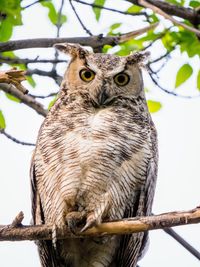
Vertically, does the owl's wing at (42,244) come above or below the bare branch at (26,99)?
below

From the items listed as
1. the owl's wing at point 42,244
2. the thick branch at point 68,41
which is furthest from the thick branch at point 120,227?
the thick branch at point 68,41

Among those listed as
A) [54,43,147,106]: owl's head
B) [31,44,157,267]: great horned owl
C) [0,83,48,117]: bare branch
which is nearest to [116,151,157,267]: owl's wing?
[31,44,157,267]: great horned owl

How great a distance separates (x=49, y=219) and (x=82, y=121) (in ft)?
2.09

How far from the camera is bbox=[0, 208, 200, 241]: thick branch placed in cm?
329

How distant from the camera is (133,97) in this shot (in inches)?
181

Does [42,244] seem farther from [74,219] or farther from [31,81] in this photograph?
[31,81]

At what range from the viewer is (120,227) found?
348 cm

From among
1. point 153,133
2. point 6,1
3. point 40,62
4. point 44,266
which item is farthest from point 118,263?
point 6,1

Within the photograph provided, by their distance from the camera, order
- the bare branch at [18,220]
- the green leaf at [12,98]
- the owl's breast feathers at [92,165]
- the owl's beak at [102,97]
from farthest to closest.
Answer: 1. the green leaf at [12,98]
2. the owl's beak at [102,97]
3. the owl's breast feathers at [92,165]
4. the bare branch at [18,220]

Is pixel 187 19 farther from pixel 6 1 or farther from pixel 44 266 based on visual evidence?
pixel 44 266

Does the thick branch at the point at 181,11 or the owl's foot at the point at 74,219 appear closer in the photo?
the owl's foot at the point at 74,219

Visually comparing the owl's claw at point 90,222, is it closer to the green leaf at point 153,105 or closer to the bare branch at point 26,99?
the bare branch at point 26,99

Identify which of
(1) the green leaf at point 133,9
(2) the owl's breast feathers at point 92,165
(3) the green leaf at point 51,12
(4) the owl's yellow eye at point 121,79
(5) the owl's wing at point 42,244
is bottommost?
(5) the owl's wing at point 42,244

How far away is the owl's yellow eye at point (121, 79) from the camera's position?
4586 millimetres
